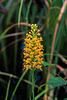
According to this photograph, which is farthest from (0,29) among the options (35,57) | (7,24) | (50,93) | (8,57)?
(35,57)

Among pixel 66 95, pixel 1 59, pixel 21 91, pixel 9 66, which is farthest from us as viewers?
pixel 1 59

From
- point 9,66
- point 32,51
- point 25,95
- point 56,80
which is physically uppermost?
point 32,51

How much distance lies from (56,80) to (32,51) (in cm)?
15

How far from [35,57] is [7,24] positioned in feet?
4.17

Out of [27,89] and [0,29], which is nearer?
[27,89]

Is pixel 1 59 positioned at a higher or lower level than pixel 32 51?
lower

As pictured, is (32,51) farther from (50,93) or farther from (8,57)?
(8,57)

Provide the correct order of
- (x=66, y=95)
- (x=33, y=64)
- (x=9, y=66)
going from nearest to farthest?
1. (x=33, y=64)
2. (x=66, y=95)
3. (x=9, y=66)

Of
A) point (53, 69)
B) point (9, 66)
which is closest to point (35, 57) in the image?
point (53, 69)

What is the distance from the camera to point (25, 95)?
1.31 meters

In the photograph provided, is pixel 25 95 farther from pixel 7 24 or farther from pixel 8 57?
pixel 7 24

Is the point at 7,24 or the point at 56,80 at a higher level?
the point at 7,24

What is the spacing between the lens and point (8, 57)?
5.61 feet

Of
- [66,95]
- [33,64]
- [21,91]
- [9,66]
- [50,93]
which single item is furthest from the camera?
[9,66]
